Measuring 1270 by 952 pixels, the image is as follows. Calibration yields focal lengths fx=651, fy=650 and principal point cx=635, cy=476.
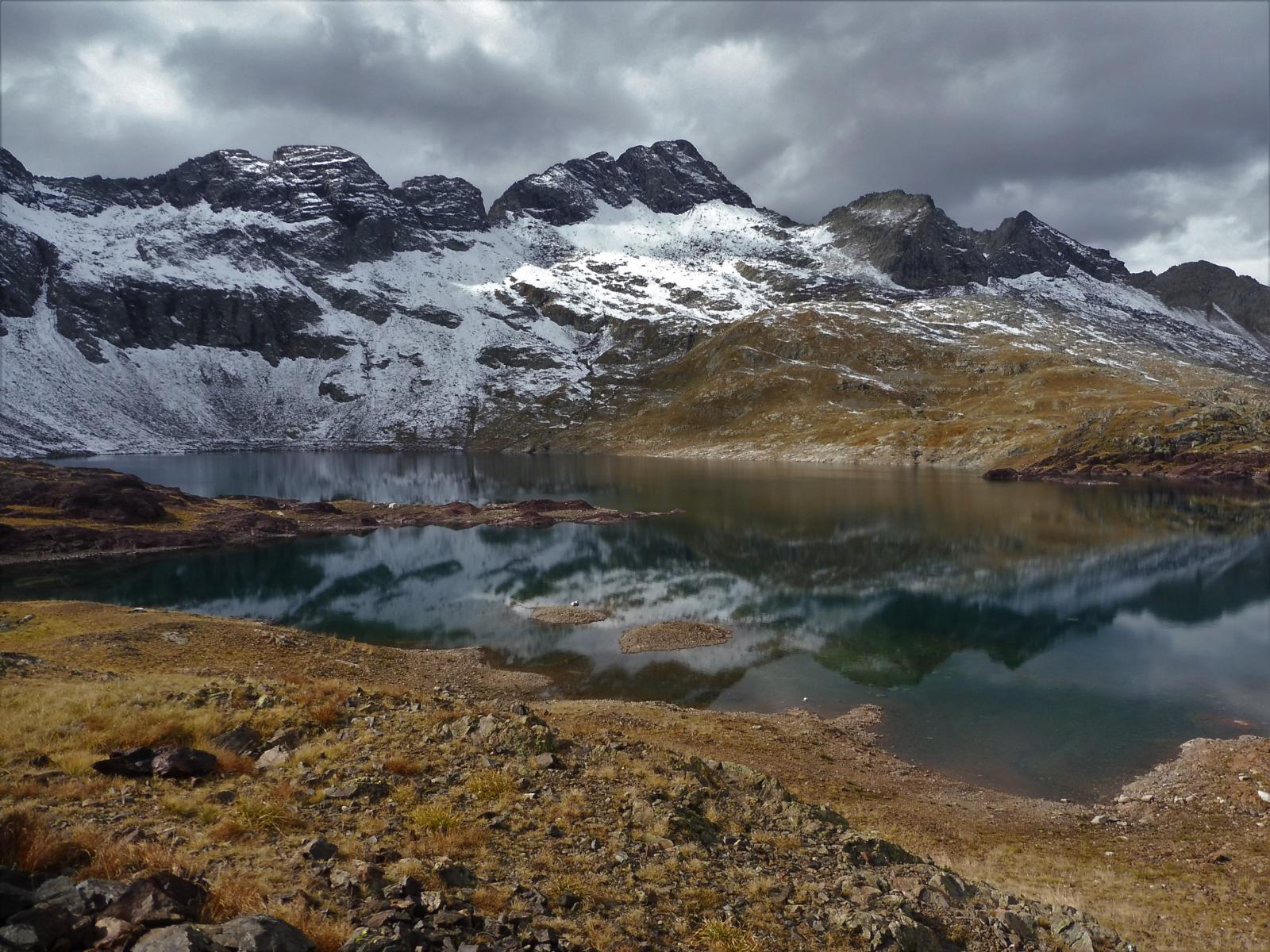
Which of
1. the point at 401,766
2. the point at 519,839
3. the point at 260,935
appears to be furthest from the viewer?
the point at 401,766

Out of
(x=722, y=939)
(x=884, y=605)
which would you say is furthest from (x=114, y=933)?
(x=884, y=605)

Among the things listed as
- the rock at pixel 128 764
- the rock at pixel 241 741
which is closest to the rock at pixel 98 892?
the rock at pixel 128 764

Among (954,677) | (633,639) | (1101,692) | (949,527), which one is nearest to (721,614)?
(633,639)

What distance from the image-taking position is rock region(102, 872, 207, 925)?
766 cm

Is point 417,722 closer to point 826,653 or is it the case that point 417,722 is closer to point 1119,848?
point 1119,848

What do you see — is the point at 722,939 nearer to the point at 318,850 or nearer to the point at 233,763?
the point at 318,850

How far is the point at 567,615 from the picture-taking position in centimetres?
4816

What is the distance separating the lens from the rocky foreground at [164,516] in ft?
229

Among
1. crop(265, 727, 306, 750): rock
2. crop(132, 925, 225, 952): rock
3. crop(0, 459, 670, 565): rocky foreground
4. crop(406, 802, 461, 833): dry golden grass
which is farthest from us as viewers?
crop(0, 459, 670, 565): rocky foreground

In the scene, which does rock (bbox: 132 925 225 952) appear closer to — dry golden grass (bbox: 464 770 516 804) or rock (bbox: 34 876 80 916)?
rock (bbox: 34 876 80 916)

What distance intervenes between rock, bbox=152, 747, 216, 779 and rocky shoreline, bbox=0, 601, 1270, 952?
59mm

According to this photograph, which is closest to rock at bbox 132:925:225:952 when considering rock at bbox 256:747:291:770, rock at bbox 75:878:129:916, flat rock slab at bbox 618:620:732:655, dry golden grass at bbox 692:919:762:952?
rock at bbox 75:878:129:916

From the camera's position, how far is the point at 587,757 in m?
17.3

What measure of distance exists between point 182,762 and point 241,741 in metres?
2.12
